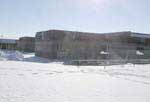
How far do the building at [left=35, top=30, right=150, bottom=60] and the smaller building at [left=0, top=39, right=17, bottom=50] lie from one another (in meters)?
34.1

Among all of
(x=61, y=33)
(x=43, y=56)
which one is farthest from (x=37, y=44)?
(x=61, y=33)

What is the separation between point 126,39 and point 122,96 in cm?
4092

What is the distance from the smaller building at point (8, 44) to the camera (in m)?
76.6

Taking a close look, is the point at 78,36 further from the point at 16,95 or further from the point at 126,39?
the point at 16,95

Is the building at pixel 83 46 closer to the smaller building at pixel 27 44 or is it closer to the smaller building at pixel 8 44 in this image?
the smaller building at pixel 27 44

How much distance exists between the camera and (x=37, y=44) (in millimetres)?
46281

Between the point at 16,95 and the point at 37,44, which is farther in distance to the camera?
the point at 37,44

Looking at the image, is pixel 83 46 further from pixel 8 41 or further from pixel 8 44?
pixel 8 44

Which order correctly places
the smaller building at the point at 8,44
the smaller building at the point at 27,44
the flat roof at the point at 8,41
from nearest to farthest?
the smaller building at the point at 27,44
the smaller building at the point at 8,44
the flat roof at the point at 8,41

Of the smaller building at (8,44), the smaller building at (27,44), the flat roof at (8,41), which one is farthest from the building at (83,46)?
the flat roof at (8,41)

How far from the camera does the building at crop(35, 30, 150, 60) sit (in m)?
38.2

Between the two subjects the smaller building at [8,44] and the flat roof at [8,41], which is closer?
the smaller building at [8,44]

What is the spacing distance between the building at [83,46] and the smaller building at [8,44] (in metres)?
34.1

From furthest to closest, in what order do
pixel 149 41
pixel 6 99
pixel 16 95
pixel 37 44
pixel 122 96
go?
pixel 149 41 < pixel 37 44 < pixel 122 96 < pixel 16 95 < pixel 6 99
